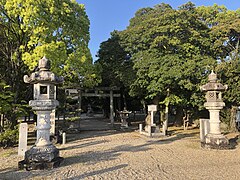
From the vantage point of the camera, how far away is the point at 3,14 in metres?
11.5

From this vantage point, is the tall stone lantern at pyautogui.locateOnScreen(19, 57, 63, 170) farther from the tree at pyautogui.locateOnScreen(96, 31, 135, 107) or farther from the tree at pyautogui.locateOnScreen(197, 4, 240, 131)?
the tree at pyautogui.locateOnScreen(197, 4, 240, 131)

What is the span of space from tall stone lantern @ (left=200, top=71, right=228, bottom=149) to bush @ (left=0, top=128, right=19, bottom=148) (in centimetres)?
953

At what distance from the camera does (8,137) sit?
35.4ft

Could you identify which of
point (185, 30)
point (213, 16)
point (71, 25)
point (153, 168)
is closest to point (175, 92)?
point (185, 30)

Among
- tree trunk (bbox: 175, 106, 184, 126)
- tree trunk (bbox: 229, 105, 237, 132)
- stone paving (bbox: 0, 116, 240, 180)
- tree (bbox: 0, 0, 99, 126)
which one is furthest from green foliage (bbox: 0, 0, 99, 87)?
tree trunk (bbox: 229, 105, 237, 132)

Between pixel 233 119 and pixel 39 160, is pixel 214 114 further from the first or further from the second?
pixel 233 119

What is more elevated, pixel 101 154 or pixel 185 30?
pixel 185 30

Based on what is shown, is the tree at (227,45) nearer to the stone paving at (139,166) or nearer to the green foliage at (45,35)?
the stone paving at (139,166)

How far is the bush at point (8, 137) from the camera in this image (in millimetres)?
10635

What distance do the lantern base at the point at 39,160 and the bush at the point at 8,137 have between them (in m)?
4.17

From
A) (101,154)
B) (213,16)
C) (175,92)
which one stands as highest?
(213,16)

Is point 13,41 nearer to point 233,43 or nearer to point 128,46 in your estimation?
point 128,46

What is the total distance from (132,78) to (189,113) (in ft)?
25.4

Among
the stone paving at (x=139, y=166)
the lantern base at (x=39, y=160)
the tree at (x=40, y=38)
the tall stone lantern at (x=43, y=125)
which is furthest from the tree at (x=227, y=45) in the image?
the lantern base at (x=39, y=160)
